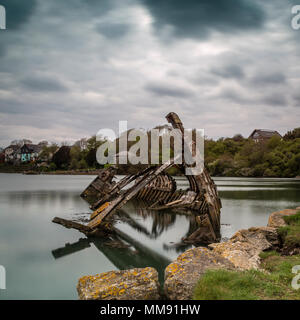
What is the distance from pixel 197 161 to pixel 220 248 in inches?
132

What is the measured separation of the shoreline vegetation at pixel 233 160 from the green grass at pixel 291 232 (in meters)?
29.6

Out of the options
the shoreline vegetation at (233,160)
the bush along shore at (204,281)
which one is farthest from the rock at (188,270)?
the shoreline vegetation at (233,160)

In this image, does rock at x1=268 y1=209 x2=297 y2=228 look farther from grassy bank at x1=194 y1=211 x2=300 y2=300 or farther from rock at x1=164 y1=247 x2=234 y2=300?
rock at x1=164 y1=247 x2=234 y2=300

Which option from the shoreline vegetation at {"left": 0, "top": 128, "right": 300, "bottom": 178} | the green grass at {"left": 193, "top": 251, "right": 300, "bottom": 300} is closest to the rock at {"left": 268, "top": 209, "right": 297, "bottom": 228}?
the green grass at {"left": 193, "top": 251, "right": 300, "bottom": 300}

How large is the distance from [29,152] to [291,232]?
107 meters

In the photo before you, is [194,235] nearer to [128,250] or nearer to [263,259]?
[128,250]

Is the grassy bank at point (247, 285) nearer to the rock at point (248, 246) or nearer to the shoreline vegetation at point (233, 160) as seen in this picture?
the rock at point (248, 246)

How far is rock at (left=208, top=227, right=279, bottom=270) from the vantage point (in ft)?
18.2

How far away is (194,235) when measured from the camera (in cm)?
925

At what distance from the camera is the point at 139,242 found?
9609 millimetres

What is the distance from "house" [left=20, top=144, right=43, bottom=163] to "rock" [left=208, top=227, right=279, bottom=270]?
3980 inches

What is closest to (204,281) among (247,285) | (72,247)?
(247,285)

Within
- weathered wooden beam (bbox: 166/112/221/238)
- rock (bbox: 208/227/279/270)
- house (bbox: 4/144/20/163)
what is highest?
house (bbox: 4/144/20/163)

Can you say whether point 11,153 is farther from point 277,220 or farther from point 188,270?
point 188,270
